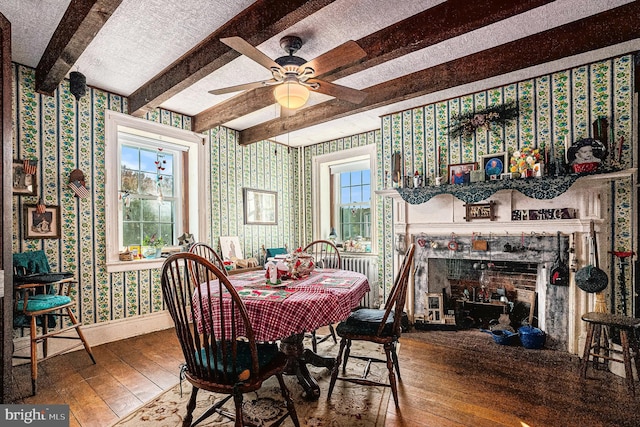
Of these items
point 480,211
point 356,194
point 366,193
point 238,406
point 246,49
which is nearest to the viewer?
point 238,406

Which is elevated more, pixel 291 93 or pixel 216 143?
pixel 216 143

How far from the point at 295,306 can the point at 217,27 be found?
202cm

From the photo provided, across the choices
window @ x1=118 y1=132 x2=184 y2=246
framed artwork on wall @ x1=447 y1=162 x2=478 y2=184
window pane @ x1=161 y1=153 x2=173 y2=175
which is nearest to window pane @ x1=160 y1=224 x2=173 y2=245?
window @ x1=118 y1=132 x2=184 y2=246

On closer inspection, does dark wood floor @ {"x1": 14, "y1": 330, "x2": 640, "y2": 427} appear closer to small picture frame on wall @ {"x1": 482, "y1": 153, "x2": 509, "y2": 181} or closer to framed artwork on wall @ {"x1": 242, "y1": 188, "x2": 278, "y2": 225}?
small picture frame on wall @ {"x1": 482, "y1": 153, "x2": 509, "y2": 181}

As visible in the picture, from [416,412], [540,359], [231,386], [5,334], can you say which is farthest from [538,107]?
[5,334]

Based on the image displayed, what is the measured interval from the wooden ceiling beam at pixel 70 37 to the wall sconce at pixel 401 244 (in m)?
3.29

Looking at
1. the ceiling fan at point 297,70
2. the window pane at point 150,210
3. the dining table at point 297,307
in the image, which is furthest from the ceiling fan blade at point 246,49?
the window pane at point 150,210

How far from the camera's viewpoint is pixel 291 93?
7.39 feet

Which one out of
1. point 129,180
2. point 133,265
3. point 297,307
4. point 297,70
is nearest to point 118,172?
point 129,180

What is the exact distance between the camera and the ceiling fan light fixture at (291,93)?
7.37 ft

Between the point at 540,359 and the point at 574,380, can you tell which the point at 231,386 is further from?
the point at 540,359

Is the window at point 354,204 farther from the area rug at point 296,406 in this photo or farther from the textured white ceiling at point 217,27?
the area rug at point 296,406

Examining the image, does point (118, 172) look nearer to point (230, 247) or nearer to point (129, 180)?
point (129, 180)

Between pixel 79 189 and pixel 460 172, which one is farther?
pixel 460 172
